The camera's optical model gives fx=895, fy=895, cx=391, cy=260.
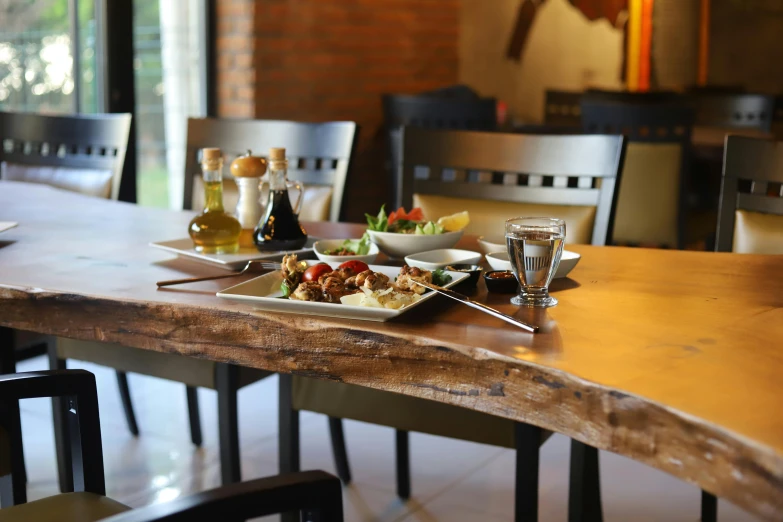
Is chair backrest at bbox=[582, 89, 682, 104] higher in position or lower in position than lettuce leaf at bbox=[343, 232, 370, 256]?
higher

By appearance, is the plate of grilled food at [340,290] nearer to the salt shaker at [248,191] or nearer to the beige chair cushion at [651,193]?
the salt shaker at [248,191]

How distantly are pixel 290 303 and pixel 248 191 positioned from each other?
1.68ft

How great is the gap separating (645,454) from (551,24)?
17.6 feet

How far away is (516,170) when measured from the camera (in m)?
1.89

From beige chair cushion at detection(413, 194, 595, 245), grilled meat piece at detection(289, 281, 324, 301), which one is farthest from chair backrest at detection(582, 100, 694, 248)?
grilled meat piece at detection(289, 281, 324, 301)

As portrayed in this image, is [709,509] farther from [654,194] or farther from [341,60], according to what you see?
[341,60]

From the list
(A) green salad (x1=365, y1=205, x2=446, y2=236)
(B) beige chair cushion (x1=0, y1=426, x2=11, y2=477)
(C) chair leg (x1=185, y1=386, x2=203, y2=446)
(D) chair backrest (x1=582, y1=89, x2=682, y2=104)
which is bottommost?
(C) chair leg (x1=185, y1=386, x2=203, y2=446)

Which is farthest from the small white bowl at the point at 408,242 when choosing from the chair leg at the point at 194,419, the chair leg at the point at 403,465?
the chair leg at the point at 194,419

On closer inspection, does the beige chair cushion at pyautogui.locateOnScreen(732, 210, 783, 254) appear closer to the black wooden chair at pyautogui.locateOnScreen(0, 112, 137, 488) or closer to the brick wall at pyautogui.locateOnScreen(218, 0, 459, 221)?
the black wooden chair at pyautogui.locateOnScreen(0, 112, 137, 488)

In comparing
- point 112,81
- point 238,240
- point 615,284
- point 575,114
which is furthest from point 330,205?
point 575,114

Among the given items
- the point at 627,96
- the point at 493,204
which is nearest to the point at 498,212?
the point at 493,204

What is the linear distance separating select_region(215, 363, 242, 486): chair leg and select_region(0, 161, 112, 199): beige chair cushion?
3.12 ft

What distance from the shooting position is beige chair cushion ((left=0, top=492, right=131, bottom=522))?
40.4 inches

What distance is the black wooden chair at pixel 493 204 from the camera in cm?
148
